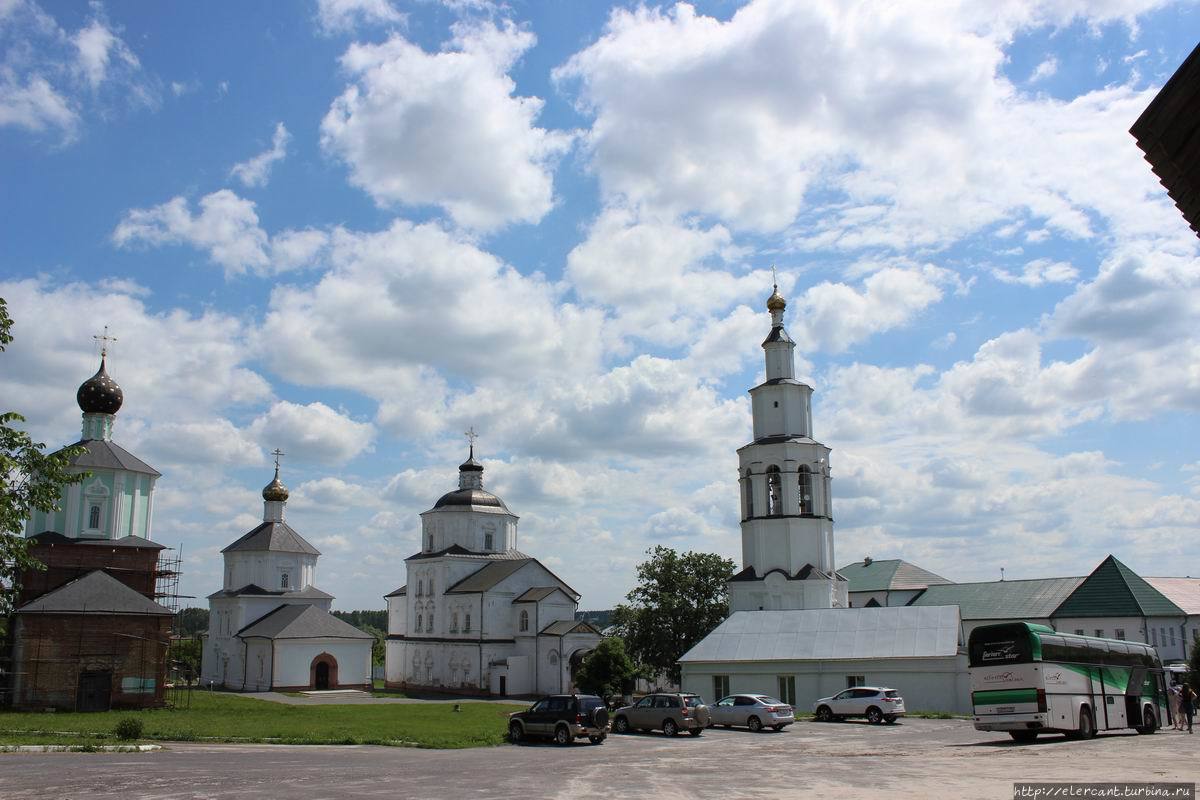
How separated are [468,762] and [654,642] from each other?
36.5 metres

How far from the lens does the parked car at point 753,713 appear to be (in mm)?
28938

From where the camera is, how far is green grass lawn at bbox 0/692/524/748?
25.0 m

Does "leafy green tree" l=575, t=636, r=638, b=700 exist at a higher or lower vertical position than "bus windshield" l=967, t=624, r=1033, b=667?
lower

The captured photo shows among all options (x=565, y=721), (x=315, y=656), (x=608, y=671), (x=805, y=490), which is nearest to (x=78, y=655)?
(x=315, y=656)

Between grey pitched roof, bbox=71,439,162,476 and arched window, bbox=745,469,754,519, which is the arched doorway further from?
arched window, bbox=745,469,754,519

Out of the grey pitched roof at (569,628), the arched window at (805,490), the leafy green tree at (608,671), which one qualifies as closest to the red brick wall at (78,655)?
the leafy green tree at (608,671)

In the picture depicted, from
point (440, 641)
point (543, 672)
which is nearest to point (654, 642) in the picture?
point (543, 672)

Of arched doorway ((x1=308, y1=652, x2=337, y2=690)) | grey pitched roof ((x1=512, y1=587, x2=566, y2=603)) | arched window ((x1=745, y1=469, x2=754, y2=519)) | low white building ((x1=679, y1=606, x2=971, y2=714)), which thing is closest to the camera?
low white building ((x1=679, y1=606, x2=971, y2=714))

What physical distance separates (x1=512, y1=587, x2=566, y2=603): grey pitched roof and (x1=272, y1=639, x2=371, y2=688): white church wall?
10.00 m

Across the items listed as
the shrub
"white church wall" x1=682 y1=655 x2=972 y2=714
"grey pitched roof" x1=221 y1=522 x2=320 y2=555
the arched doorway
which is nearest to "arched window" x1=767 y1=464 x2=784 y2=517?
"white church wall" x1=682 y1=655 x2=972 y2=714

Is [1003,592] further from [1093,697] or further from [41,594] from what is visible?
[41,594]

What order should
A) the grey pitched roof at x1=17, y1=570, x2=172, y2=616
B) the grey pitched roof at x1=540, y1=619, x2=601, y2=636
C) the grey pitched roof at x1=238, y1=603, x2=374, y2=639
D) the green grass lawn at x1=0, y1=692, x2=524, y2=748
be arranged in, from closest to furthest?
the green grass lawn at x1=0, y1=692, x2=524, y2=748, the grey pitched roof at x1=17, y1=570, x2=172, y2=616, the grey pitched roof at x1=540, y1=619, x2=601, y2=636, the grey pitched roof at x1=238, y1=603, x2=374, y2=639

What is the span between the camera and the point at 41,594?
42000mm

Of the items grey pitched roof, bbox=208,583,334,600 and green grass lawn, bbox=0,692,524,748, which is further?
grey pitched roof, bbox=208,583,334,600
